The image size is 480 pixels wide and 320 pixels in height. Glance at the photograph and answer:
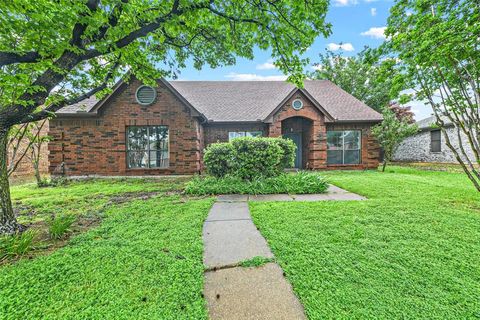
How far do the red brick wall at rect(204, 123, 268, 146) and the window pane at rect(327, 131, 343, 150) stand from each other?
4.30 metres

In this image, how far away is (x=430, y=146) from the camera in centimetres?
1847

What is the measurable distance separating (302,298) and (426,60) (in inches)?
211

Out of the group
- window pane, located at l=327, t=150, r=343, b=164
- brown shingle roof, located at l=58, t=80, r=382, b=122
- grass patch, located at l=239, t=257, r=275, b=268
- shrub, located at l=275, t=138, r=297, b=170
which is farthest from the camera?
window pane, located at l=327, t=150, r=343, b=164

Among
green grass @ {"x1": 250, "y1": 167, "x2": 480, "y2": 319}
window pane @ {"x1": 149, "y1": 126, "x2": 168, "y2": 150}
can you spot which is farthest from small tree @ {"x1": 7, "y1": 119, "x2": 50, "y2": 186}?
green grass @ {"x1": 250, "y1": 167, "x2": 480, "y2": 319}

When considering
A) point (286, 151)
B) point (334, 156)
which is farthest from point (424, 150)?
point (286, 151)

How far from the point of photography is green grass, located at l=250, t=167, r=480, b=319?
1.84 meters

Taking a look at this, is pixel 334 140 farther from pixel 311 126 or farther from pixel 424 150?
pixel 424 150

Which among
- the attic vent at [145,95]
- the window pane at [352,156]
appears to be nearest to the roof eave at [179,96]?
the attic vent at [145,95]

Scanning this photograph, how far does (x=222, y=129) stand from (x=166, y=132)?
3.61 m

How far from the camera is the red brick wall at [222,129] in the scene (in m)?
13.0

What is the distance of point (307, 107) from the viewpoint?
12.5m

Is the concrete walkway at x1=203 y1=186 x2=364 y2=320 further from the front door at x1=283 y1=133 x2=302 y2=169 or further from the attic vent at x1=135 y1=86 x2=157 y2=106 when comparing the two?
the front door at x1=283 y1=133 x2=302 y2=169

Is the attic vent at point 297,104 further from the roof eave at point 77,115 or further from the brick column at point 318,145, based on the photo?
the roof eave at point 77,115

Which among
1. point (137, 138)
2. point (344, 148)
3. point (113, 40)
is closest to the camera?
point (113, 40)
